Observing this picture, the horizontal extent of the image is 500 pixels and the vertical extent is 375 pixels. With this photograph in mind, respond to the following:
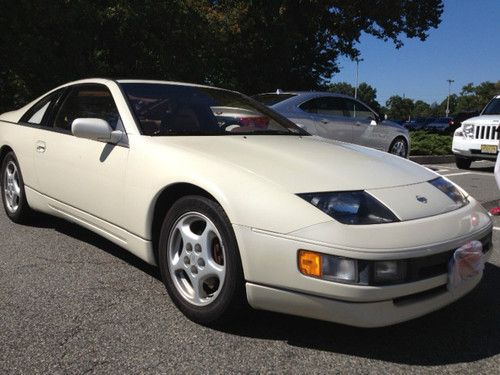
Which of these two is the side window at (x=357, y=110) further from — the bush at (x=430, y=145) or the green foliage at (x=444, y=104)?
the green foliage at (x=444, y=104)

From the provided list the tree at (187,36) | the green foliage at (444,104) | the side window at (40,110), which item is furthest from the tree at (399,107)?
the side window at (40,110)

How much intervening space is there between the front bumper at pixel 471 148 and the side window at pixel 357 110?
2296 mm

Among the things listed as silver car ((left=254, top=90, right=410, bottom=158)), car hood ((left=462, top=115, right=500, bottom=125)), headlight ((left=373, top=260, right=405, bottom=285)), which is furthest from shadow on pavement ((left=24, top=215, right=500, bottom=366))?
car hood ((left=462, top=115, right=500, bottom=125))

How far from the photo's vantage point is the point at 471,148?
1050 centimetres

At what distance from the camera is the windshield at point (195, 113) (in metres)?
3.33

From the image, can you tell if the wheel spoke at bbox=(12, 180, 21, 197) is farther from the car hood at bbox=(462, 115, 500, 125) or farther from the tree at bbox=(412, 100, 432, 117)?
the tree at bbox=(412, 100, 432, 117)

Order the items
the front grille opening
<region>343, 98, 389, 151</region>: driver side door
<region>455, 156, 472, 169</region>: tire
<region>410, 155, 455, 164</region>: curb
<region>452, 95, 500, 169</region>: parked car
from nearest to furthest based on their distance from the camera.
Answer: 1. the front grille opening
2. <region>343, 98, 389, 151</region>: driver side door
3. <region>452, 95, 500, 169</region>: parked car
4. <region>455, 156, 472, 169</region>: tire
5. <region>410, 155, 455, 164</region>: curb

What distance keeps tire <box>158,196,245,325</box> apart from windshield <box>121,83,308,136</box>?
0.71 metres

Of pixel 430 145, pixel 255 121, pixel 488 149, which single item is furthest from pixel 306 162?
pixel 430 145

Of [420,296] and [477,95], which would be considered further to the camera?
[477,95]

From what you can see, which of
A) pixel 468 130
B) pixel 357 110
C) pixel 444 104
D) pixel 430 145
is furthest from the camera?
pixel 444 104

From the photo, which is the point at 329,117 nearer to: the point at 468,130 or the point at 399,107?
the point at 468,130

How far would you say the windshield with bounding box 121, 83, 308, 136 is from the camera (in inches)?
131

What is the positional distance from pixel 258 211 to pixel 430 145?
12.3 metres
